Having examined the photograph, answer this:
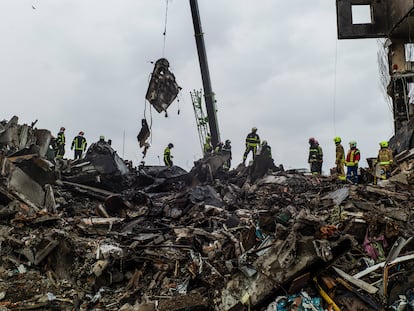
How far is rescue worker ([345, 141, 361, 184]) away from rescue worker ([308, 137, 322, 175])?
5.64 ft

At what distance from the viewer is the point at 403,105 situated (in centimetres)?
1358

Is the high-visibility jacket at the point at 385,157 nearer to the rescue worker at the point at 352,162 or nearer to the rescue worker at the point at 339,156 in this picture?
the rescue worker at the point at 352,162

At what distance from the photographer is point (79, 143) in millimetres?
14836

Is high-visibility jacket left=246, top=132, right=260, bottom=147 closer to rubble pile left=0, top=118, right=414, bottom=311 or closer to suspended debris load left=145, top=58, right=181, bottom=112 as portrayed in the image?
rubble pile left=0, top=118, right=414, bottom=311

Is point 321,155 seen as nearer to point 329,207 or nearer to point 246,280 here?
point 329,207

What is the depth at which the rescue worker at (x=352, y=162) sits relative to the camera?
36.7 feet

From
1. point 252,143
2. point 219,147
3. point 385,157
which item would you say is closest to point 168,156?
point 219,147

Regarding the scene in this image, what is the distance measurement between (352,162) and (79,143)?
9.29m

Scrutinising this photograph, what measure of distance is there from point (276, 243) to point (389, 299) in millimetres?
1309

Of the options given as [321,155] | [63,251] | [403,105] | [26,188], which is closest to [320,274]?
[63,251]

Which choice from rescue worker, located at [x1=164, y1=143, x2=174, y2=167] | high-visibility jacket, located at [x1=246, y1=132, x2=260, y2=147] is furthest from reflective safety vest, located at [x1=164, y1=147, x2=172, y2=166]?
high-visibility jacket, located at [x1=246, y1=132, x2=260, y2=147]

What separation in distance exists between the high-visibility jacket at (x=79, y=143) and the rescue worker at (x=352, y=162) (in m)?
9.01

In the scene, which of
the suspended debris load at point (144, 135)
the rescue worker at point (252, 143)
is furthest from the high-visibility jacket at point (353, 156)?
the suspended debris load at point (144, 135)

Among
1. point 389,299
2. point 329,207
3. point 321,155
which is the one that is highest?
point 321,155
